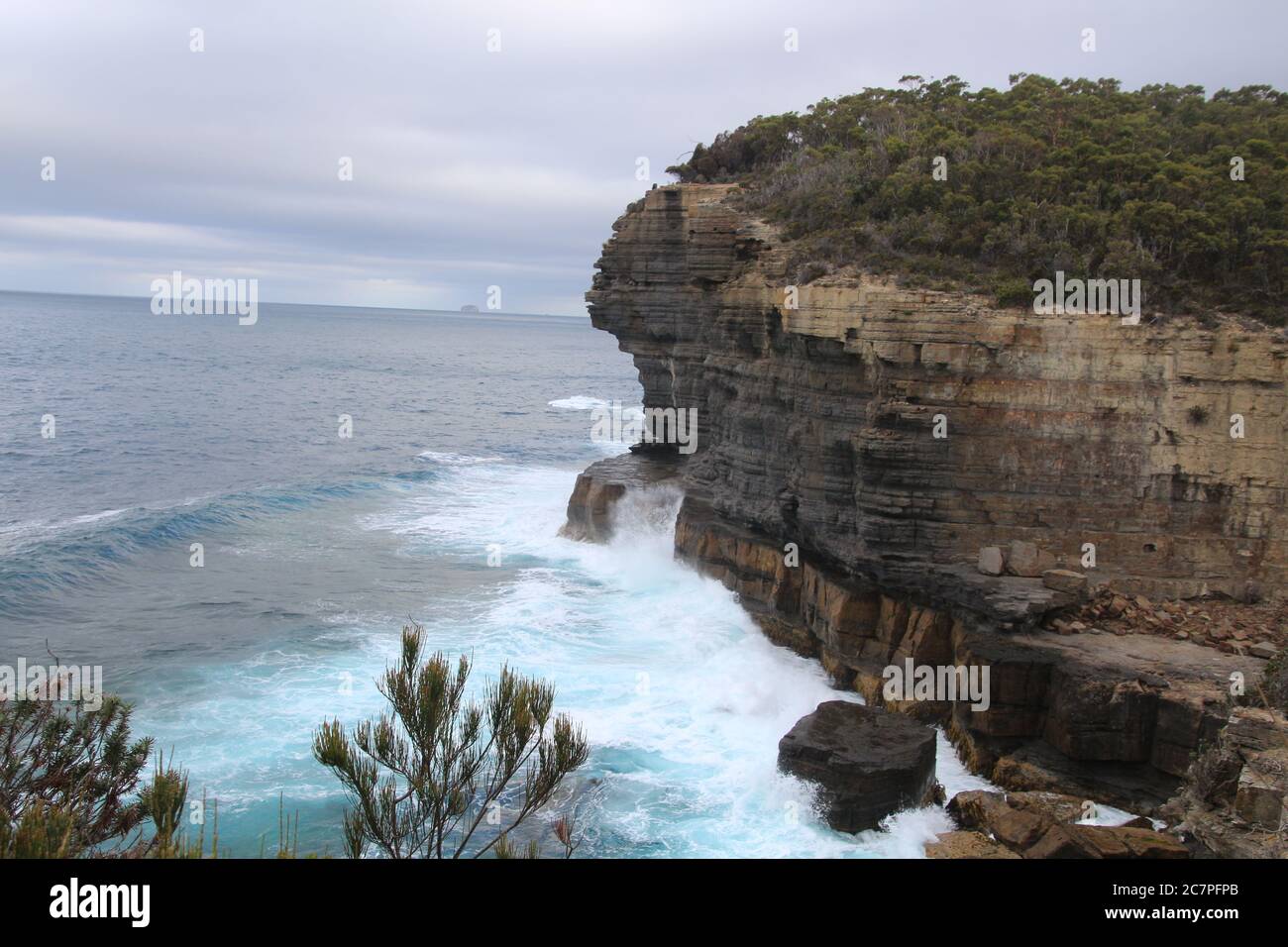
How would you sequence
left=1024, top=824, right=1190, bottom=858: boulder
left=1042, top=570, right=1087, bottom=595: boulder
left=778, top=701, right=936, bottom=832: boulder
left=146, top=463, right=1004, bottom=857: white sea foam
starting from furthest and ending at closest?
1. left=1042, top=570, right=1087, bottom=595: boulder
2. left=146, top=463, right=1004, bottom=857: white sea foam
3. left=778, top=701, right=936, bottom=832: boulder
4. left=1024, top=824, right=1190, bottom=858: boulder


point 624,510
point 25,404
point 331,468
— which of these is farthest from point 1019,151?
point 25,404

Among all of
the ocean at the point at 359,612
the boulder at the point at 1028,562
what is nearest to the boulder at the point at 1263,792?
the ocean at the point at 359,612

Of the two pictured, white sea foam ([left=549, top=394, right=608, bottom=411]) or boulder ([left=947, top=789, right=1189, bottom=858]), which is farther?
white sea foam ([left=549, top=394, right=608, bottom=411])

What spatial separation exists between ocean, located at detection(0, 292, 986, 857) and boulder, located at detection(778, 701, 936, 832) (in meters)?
0.30

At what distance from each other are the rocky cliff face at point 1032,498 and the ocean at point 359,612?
6.68 feet

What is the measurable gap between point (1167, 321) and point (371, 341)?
16583cm

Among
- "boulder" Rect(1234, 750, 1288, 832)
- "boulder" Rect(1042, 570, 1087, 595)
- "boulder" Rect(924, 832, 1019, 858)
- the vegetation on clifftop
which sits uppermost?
the vegetation on clifftop

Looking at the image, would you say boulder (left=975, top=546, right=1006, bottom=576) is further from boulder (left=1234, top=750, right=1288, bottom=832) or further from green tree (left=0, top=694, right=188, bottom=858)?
green tree (left=0, top=694, right=188, bottom=858)

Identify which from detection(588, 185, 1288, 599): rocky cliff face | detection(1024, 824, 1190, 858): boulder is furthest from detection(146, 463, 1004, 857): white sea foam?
detection(588, 185, 1288, 599): rocky cliff face

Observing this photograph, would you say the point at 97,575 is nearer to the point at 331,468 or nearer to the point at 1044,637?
the point at 331,468

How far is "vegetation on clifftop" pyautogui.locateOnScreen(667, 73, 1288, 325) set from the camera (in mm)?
20688

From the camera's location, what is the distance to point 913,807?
16.2 m

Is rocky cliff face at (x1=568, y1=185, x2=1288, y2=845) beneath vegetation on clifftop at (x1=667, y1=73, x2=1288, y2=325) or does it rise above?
beneath

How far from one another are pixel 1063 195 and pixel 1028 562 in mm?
9974
